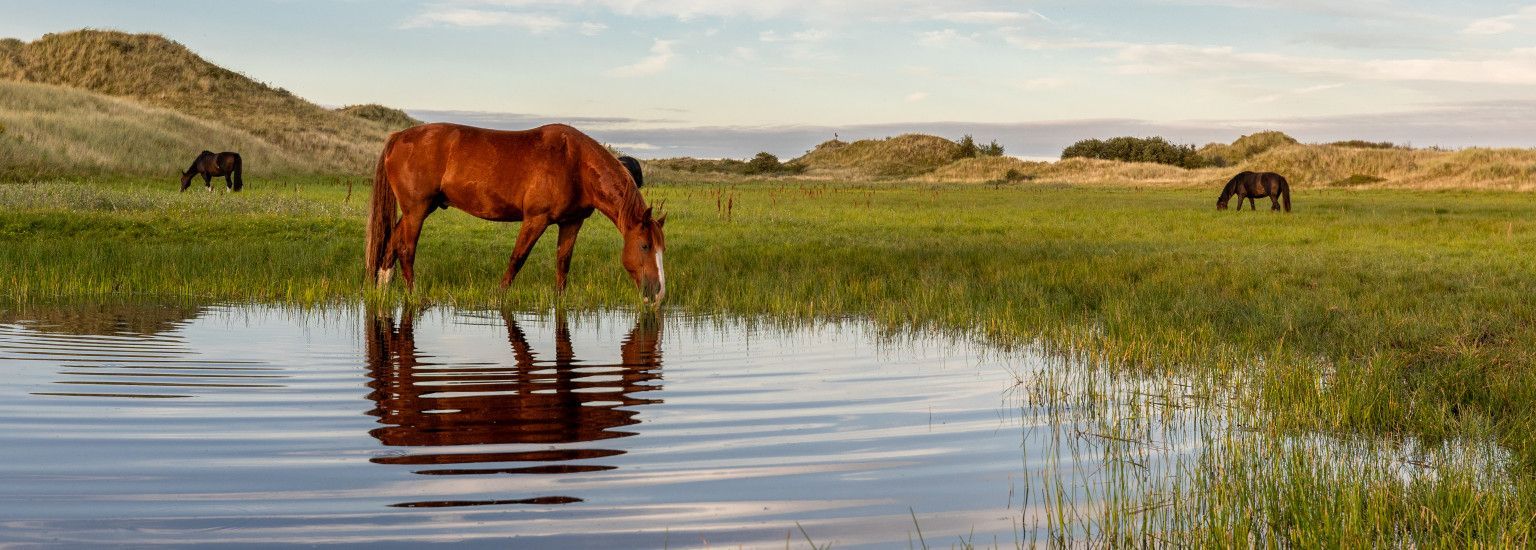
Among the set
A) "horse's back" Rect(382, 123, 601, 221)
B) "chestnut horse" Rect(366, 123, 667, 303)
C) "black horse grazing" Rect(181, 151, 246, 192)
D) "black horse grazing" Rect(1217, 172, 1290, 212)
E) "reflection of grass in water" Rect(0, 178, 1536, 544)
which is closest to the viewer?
"reflection of grass in water" Rect(0, 178, 1536, 544)

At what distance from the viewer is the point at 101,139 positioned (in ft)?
175

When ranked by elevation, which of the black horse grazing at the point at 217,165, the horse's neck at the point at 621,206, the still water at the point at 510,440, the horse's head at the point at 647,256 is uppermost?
the black horse grazing at the point at 217,165

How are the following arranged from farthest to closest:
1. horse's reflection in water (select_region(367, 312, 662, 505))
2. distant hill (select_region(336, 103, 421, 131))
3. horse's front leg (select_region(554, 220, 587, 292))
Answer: distant hill (select_region(336, 103, 421, 131)) → horse's front leg (select_region(554, 220, 587, 292)) → horse's reflection in water (select_region(367, 312, 662, 505))

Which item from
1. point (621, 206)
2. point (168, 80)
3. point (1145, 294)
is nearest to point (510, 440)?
point (621, 206)

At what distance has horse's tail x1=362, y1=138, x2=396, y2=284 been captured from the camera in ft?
47.8

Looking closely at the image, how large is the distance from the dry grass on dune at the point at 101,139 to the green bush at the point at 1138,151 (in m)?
95.7

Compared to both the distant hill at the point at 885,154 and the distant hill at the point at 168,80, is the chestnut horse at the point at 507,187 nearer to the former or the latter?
the distant hill at the point at 168,80

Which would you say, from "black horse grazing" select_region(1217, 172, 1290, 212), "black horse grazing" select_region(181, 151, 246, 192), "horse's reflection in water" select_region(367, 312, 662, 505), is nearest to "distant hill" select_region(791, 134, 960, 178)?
"black horse grazing" select_region(1217, 172, 1290, 212)

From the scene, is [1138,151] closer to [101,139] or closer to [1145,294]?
[101,139]

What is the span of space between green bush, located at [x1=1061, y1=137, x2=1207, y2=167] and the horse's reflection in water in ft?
446

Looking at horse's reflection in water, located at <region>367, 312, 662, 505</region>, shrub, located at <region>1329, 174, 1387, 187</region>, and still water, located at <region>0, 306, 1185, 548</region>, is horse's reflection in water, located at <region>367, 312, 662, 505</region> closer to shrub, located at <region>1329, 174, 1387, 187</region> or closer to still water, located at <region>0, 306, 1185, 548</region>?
still water, located at <region>0, 306, 1185, 548</region>

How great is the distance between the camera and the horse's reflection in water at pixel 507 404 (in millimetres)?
6043

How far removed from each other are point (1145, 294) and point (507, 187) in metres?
7.25

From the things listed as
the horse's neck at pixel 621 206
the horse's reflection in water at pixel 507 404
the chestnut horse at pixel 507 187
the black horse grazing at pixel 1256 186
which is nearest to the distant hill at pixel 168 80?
the black horse grazing at pixel 1256 186
